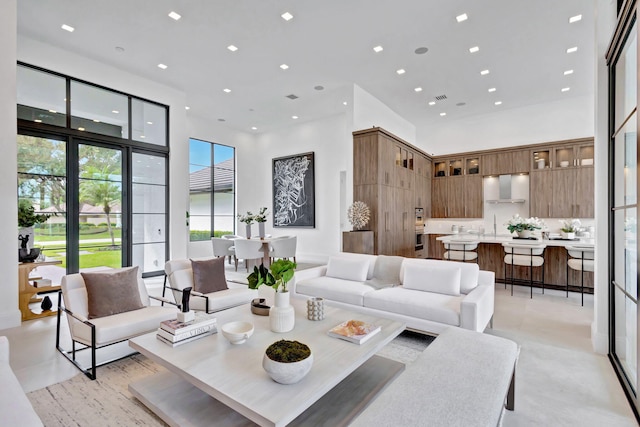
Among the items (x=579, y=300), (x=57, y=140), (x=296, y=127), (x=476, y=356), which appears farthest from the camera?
(x=296, y=127)

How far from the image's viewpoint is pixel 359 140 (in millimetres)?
6570

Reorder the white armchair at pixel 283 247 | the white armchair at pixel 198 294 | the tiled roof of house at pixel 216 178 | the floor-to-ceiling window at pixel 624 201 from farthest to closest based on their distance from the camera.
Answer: the tiled roof of house at pixel 216 178 < the white armchair at pixel 283 247 < the white armchair at pixel 198 294 < the floor-to-ceiling window at pixel 624 201

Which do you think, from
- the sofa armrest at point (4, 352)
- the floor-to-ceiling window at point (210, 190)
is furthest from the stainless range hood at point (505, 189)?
the sofa armrest at point (4, 352)

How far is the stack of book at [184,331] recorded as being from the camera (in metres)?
2.11

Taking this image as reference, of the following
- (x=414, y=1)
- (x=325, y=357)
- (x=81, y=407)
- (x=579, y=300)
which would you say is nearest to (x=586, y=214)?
(x=579, y=300)

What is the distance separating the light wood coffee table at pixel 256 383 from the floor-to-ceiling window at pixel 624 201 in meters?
1.80

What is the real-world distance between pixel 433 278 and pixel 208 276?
2671 mm

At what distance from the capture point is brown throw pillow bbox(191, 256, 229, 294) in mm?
3678

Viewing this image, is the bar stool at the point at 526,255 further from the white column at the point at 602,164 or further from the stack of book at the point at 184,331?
the stack of book at the point at 184,331

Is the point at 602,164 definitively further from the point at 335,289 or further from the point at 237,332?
the point at 237,332

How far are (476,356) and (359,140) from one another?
5.29m

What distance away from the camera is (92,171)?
556 centimetres

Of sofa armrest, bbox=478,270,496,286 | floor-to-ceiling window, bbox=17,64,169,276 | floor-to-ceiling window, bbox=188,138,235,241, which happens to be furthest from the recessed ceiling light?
floor-to-ceiling window, bbox=188,138,235,241

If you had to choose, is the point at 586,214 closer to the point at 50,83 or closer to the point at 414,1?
the point at 414,1
